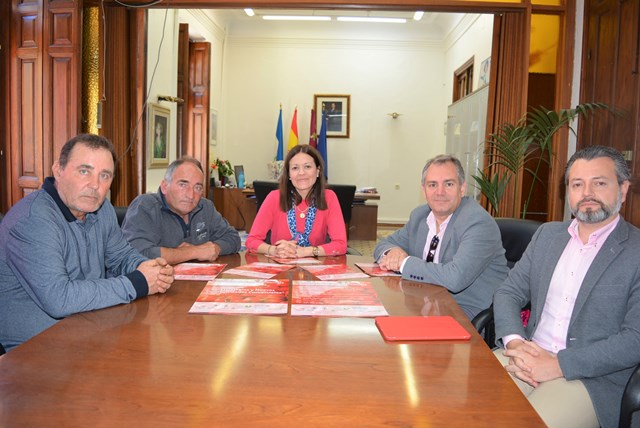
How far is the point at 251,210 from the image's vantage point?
7.63 meters

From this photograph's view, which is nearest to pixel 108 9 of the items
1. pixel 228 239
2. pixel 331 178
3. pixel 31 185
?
pixel 31 185

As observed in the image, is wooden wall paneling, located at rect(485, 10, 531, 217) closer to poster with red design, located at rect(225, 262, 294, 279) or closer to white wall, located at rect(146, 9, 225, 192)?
poster with red design, located at rect(225, 262, 294, 279)

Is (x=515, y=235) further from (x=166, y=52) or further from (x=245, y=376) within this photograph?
(x=166, y=52)

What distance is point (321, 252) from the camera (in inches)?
107

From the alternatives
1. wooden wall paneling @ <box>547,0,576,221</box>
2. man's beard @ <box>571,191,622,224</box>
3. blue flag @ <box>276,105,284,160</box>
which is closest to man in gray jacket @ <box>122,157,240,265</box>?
man's beard @ <box>571,191,622,224</box>

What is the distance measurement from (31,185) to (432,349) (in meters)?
4.03

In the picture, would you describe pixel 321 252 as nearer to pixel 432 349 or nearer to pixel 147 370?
pixel 432 349

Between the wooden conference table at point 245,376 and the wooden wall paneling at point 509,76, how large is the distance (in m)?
3.76

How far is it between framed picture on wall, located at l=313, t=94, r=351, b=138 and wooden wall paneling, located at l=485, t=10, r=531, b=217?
16.5 ft

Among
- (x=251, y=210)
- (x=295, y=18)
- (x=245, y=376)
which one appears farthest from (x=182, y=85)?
(x=245, y=376)

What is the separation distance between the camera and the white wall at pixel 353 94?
9.91 m

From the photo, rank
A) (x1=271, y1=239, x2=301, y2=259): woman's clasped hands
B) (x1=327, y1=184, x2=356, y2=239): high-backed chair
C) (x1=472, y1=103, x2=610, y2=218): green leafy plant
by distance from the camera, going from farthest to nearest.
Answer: (x1=327, y1=184, x2=356, y2=239): high-backed chair → (x1=472, y1=103, x2=610, y2=218): green leafy plant → (x1=271, y1=239, x2=301, y2=259): woman's clasped hands

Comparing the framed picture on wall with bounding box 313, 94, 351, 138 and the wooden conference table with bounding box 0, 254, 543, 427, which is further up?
the framed picture on wall with bounding box 313, 94, 351, 138

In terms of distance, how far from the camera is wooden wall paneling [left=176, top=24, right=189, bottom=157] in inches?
278
